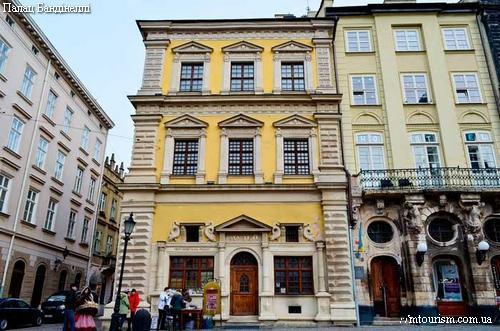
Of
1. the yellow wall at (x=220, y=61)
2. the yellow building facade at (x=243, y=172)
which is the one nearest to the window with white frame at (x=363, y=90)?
the yellow building facade at (x=243, y=172)

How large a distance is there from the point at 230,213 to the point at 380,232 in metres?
7.92

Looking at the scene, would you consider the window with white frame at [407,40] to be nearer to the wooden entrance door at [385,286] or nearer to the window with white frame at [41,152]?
the wooden entrance door at [385,286]

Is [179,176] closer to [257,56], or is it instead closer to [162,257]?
[162,257]

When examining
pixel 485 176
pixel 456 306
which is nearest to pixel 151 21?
pixel 485 176

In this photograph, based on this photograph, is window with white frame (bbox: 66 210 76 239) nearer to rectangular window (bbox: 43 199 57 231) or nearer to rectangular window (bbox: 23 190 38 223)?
rectangular window (bbox: 43 199 57 231)

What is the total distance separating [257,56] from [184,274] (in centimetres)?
1292

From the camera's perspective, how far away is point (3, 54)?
22.5 metres

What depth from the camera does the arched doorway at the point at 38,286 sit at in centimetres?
2534

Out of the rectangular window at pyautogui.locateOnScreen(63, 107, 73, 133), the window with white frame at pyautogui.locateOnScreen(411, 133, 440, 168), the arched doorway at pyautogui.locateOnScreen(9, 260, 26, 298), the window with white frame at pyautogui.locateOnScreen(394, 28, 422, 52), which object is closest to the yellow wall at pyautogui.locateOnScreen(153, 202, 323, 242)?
the window with white frame at pyautogui.locateOnScreen(411, 133, 440, 168)

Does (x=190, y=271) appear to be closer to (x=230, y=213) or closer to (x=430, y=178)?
(x=230, y=213)

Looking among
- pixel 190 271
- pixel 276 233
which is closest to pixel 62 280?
pixel 190 271

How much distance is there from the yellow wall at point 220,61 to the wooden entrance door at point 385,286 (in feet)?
33.8

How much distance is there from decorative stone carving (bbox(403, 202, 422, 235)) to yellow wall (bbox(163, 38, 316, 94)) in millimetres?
8370

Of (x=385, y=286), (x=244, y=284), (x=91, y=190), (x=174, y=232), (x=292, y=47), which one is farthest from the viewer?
(x=91, y=190)
